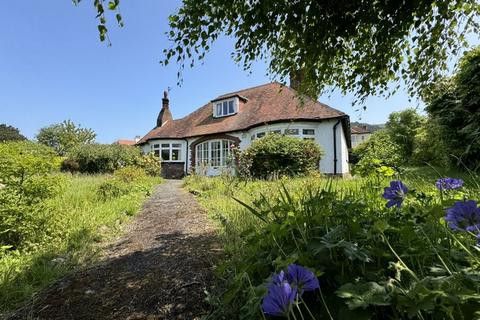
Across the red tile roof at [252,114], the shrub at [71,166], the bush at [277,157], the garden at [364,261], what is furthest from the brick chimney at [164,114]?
the garden at [364,261]

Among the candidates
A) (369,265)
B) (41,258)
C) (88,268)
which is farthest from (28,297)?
(369,265)

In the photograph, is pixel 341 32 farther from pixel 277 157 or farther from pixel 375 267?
pixel 277 157

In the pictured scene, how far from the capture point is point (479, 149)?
897cm

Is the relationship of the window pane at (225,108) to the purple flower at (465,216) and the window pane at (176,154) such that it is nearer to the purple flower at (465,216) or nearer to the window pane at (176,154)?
the window pane at (176,154)

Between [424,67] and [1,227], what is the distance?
590 centimetres

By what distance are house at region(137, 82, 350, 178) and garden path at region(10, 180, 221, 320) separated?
9294mm

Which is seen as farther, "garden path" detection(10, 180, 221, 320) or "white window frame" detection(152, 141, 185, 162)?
"white window frame" detection(152, 141, 185, 162)

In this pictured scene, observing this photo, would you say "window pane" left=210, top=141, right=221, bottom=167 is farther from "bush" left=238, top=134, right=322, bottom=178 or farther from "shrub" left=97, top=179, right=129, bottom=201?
"shrub" left=97, top=179, right=129, bottom=201

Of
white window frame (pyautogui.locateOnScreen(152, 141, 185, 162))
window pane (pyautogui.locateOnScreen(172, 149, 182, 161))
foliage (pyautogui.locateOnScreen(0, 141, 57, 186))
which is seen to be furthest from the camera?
window pane (pyautogui.locateOnScreen(172, 149, 182, 161))

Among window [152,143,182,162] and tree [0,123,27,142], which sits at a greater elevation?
tree [0,123,27,142]

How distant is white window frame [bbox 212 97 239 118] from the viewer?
20422 mm

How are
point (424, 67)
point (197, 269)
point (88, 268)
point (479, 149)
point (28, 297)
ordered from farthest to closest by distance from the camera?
point (479, 149)
point (424, 67)
point (88, 268)
point (197, 269)
point (28, 297)

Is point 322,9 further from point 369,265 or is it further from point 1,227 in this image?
point 1,227

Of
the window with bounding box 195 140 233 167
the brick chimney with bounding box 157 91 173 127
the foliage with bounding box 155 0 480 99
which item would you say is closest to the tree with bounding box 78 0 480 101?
the foliage with bounding box 155 0 480 99
